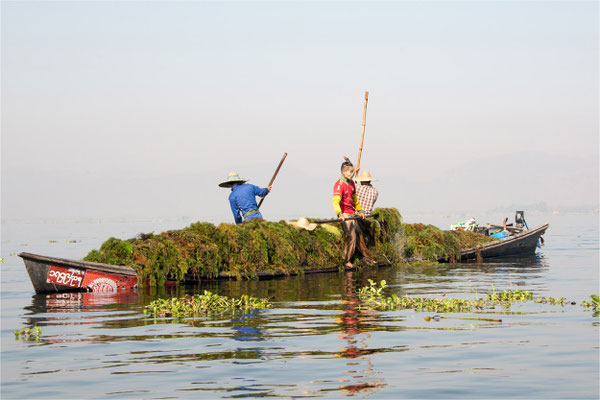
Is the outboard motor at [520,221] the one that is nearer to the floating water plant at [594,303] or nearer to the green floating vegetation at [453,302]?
the green floating vegetation at [453,302]

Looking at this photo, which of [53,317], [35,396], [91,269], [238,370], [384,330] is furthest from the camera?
[91,269]

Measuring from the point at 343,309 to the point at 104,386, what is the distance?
18.1ft

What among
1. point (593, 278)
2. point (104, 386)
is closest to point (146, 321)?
point (104, 386)

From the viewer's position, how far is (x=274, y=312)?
38.6 ft

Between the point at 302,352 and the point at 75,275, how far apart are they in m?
8.33

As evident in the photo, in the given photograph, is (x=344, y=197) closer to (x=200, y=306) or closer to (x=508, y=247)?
(x=200, y=306)

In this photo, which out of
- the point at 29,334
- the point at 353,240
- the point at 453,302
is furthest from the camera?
the point at 353,240

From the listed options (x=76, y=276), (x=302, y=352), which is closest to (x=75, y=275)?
(x=76, y=276)

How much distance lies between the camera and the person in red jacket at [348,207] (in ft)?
62.4

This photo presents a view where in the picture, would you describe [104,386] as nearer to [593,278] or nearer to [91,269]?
[91,269]

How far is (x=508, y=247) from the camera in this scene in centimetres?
2536

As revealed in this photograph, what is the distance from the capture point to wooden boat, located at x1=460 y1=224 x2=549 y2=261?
24.0 metres

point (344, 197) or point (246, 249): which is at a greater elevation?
point (344, 197)

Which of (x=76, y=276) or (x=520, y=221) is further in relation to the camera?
(x=520, y=221)
